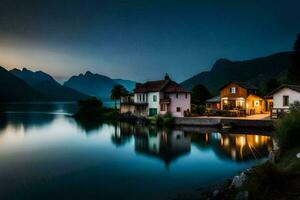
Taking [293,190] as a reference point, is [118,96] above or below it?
above

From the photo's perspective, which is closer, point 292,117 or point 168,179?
point 292,117

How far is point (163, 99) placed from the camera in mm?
58812

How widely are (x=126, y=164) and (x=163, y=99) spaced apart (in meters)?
33.9

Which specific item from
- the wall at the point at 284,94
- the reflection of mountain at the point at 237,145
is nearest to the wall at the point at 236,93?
the wall at the point at 284,94

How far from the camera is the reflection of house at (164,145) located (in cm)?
3030

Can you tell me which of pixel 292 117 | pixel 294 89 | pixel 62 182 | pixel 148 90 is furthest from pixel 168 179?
pixel 148 90

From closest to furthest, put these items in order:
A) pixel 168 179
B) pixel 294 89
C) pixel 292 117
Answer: pixel 292 117 → pixel 168 179 → pixel 294 89

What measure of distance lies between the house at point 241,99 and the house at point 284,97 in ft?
38.8

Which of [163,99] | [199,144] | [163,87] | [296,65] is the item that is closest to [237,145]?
[199,144]

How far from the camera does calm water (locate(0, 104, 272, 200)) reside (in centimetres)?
1767

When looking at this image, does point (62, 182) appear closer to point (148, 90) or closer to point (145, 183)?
point (145, 183)

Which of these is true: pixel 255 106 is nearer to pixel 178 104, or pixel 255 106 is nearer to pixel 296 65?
pixel 296 65

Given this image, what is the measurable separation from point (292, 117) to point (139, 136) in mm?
28492

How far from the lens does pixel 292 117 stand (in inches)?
738
